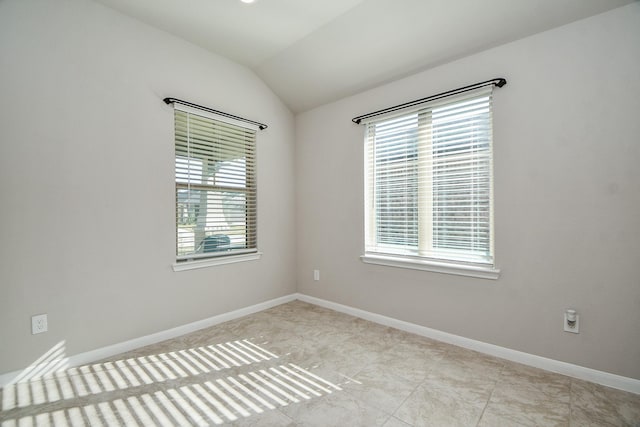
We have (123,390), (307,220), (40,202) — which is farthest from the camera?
(307,220)

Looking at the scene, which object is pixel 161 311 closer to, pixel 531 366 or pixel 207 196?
pixel 207 196

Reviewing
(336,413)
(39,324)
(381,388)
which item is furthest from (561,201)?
(39,324)

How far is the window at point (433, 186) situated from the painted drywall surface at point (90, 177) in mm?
1779

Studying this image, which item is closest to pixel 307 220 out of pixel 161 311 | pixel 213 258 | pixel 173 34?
pixel 213 258

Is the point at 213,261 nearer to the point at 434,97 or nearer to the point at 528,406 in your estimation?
the point at 434,97

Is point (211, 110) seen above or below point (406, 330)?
above

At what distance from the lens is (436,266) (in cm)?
265

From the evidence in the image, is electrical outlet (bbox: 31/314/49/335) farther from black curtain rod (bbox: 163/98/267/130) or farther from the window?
the window

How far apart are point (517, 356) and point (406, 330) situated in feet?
2.97

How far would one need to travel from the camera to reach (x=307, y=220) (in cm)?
382

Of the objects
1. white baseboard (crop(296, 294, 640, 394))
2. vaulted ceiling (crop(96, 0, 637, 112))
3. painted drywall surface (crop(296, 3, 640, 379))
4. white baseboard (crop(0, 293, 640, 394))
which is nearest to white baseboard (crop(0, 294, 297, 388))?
white baseboard (crop(0, 293, 640, 394))

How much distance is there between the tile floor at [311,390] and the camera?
5.48 feet

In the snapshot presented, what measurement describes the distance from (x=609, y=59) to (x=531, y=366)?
2.16m

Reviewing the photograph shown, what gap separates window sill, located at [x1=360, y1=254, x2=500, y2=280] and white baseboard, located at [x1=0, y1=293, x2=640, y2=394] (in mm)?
549
